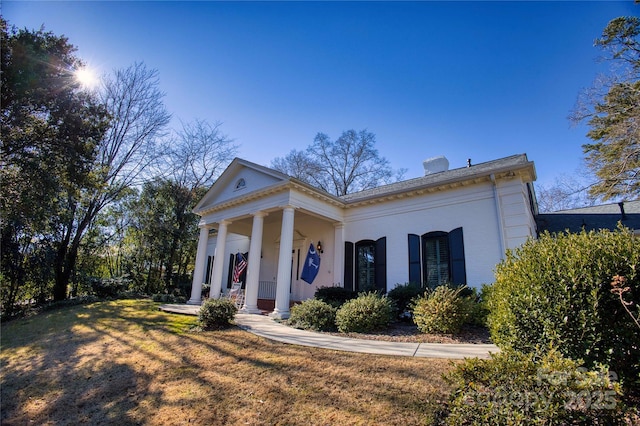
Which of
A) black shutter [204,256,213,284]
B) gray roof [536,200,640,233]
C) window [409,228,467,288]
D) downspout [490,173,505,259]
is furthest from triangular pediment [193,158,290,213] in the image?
gray roof [536,200,640,233]

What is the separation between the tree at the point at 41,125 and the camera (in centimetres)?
904

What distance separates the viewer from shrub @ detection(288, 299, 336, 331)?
26.4 ft

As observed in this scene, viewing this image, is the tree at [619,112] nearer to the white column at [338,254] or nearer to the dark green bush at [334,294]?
the white column at [338,254]

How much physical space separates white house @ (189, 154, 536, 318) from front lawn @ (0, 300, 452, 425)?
4.19 meters

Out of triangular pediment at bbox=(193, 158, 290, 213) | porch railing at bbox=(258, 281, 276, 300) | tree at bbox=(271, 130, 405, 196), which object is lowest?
porch railing at bbox=(258, 281, 276, 300)

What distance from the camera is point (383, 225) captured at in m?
11.3

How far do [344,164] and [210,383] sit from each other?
2490 cm

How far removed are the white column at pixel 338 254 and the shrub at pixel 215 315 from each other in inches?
192

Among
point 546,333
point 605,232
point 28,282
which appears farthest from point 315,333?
point 28,282

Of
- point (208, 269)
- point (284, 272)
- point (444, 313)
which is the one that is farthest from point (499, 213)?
point (208, 269)

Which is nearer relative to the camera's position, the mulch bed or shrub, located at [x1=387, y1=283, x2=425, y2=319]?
the mulch bed

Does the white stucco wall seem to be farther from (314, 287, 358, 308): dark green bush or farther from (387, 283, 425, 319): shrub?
(314, 287, 358, 308): dark green bush

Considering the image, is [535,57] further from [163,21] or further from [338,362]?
[163,21]

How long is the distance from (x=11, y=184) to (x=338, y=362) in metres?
12.5
